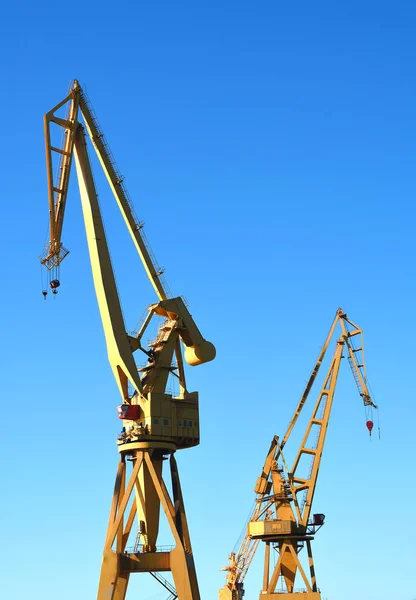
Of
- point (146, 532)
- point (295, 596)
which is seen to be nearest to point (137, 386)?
point (146, 532)

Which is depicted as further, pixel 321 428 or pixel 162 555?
pixel 321 428

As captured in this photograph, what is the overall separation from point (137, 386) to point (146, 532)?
896 cm

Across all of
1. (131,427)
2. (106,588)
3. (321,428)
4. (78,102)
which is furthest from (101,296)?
(321,428)

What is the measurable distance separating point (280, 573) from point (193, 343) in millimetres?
27292

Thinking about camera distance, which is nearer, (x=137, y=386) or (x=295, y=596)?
(x=137, y=386)

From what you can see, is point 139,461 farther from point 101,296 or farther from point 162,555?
point 101,296

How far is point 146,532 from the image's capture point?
2552 inches

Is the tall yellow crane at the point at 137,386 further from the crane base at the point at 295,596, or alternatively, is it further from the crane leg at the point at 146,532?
the crane base at the point at 295,596

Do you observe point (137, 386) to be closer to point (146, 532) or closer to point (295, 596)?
point (146, 532)

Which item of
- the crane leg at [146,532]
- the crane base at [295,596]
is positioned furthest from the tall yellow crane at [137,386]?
the crane base at [295,596]

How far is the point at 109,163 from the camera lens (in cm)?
7094

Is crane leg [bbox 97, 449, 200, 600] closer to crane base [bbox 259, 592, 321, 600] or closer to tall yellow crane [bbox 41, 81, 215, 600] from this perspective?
tall yellow crane [bbox 41, 81, 215, 600]

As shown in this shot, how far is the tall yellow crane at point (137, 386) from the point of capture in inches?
2512

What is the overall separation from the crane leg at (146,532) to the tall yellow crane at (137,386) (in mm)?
60
